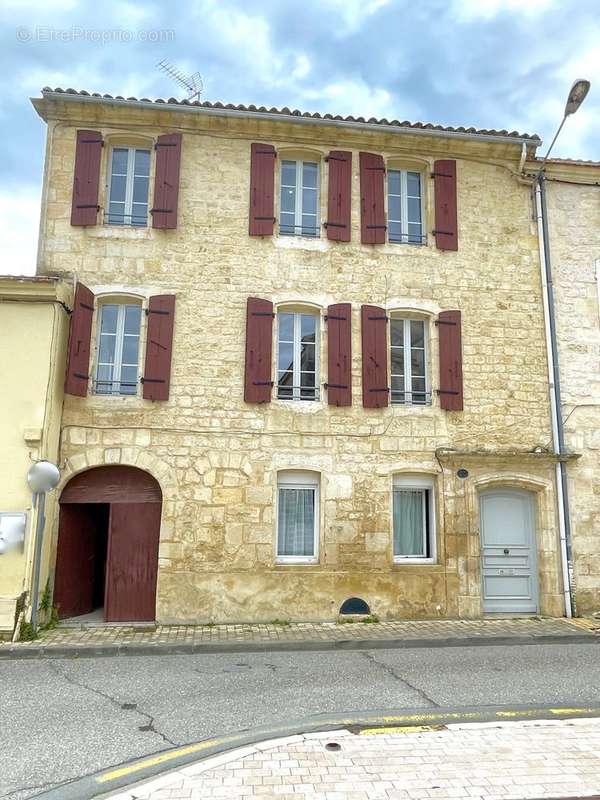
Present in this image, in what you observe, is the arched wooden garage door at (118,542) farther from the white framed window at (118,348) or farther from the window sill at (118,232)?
the window sill at (118,232)

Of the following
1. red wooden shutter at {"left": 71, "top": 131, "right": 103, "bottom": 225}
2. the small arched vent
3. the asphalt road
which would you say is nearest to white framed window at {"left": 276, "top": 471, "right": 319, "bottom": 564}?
the small arched vent

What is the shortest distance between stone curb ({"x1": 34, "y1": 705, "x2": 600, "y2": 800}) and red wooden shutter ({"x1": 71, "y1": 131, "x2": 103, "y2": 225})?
26.8 ft

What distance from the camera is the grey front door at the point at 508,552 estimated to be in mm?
10094

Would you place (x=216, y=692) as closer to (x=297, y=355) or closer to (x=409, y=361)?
(x=297, y=355)

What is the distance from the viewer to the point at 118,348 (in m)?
9.98

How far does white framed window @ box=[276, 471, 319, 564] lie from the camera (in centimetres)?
991

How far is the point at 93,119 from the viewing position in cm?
1037

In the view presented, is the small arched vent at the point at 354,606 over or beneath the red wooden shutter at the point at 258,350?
beneath

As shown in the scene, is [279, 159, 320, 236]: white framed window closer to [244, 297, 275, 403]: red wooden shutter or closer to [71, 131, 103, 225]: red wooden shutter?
[244, 297, 275, 403]: red wooden shutter

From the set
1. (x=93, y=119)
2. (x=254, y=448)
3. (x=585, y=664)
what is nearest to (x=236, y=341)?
(x=254, y=448)

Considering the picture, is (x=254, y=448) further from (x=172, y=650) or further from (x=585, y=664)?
(x=585, y=664)

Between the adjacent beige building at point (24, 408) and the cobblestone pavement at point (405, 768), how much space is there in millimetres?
5339

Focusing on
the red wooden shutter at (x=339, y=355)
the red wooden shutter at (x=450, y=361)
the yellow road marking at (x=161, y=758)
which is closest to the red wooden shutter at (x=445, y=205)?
the red wooden shutter at (x=450, y=361)

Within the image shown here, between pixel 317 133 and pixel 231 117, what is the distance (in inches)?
59.5
